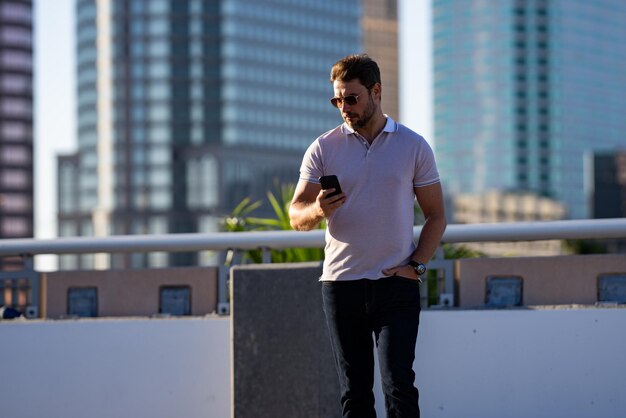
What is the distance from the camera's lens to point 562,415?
552cm

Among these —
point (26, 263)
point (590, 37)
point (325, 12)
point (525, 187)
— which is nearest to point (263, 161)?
point (325, 12)

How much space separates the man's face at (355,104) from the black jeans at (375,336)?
0.59 m

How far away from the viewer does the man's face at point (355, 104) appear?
425 centimetres

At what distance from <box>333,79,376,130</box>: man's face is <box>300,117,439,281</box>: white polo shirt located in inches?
3.2

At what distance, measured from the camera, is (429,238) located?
173 inches

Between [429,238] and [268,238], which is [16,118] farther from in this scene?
[429,238]

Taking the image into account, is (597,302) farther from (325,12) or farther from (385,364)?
(325,12)

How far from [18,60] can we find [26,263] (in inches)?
5807

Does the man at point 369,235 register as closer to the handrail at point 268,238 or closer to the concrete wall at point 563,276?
the handrail at point 268,238

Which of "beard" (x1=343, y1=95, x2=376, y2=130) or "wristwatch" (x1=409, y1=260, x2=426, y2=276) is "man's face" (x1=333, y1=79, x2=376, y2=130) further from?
"wristwatch" (x1=409, y1=260, x2=426, y2=276)

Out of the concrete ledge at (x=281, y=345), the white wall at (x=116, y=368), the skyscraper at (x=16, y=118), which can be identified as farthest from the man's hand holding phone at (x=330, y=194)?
the skyscraper at (x=16, y=118)

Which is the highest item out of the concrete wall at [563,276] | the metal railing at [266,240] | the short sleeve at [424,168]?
the short sleeve at [424,168]

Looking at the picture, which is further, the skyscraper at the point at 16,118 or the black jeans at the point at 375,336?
the skyscraper at the point at 16,118

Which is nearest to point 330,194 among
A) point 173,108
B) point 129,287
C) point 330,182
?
point 330,182
